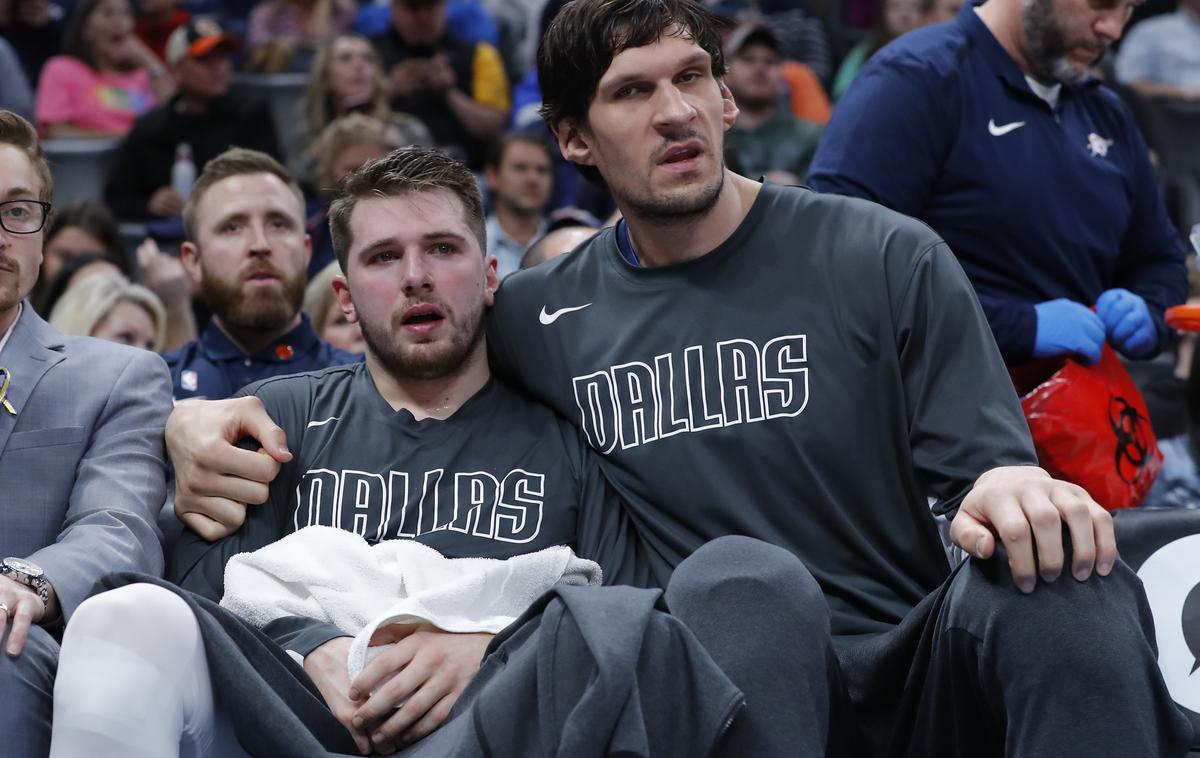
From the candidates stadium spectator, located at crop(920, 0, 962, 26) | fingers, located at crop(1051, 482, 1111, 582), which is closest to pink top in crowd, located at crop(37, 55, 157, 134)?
stadium spectator, located at crop(920, 0, 962, 26)

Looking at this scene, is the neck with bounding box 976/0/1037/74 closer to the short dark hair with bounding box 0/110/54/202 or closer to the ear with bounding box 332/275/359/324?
the ear with bounding box 332/275/359/324

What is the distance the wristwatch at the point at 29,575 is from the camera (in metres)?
2.07

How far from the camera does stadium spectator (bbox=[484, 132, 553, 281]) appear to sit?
214 inches

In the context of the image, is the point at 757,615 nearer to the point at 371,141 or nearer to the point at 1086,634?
the point at 1086,634

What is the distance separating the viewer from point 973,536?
176 cm

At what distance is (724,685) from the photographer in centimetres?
169

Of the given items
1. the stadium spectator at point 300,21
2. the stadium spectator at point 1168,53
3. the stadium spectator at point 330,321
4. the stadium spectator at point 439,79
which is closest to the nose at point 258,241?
the stadium spectator at point 330,321

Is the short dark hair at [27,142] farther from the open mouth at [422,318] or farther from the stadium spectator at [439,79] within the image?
the stadium spectator at [439,79]

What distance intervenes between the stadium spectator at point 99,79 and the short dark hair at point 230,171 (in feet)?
8.77

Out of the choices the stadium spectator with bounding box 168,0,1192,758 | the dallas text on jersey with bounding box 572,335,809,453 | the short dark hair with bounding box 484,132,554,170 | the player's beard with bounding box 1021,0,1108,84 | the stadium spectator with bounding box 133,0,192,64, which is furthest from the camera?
the stadium spectator with bounding box 133,0,192,64

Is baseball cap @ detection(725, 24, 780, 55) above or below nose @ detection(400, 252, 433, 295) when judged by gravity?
below

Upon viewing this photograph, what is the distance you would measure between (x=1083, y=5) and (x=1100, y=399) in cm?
81

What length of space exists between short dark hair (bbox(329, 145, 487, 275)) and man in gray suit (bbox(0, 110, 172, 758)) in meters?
0.40

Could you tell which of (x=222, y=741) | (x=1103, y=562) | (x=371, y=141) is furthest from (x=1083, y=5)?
(x=371, y=141)
